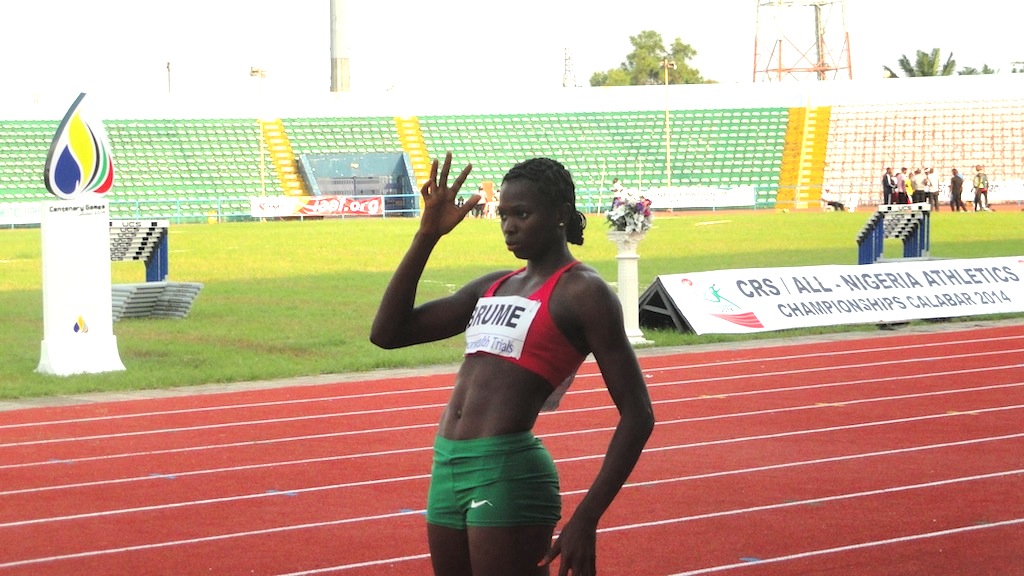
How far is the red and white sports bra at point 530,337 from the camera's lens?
138 inches

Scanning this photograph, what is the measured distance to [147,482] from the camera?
326 inches

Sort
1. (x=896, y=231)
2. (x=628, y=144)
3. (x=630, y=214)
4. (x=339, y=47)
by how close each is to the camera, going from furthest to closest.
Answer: (x=339, y=47), (x=628, y=144), (x=896, y=231), (x=630, y=214)

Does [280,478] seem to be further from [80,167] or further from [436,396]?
[80,167]

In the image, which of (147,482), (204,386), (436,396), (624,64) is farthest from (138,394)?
(624,64)

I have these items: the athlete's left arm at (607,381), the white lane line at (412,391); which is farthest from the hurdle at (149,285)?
the athlete's left arm at (607,381)

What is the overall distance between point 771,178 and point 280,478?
4866cm

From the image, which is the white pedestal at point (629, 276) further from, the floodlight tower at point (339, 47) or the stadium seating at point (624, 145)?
the floodlight tower at point (339, 47)

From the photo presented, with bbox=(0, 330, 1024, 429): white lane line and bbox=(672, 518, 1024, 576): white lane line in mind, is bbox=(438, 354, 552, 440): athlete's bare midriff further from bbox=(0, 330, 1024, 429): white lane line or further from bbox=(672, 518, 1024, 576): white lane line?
bbox=(0, 330, 1024, 429): white lane line

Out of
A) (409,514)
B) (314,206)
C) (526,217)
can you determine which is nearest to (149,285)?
(409,514)

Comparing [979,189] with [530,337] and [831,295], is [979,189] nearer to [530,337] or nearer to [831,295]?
[831,295]

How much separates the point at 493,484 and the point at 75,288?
10.7m

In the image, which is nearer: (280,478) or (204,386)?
(280,478)

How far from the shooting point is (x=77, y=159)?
13.8 m

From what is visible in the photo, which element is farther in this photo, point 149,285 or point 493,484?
point 149,285
